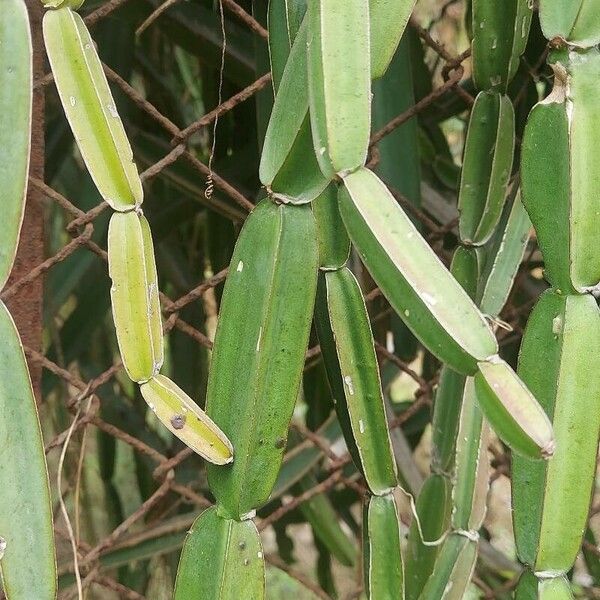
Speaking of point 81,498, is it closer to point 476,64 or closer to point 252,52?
point 252,52

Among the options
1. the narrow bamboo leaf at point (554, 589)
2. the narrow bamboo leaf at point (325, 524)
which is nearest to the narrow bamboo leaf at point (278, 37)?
the narrow bamboo leaf at point (554, 589)

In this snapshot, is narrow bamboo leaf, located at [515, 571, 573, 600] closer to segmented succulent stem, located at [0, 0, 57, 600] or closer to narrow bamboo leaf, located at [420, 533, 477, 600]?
narrow bamboo leaf, located at [420, 533, 477, 600]

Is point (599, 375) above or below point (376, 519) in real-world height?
above

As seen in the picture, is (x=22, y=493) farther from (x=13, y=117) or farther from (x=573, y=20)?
(x=573, y=20)

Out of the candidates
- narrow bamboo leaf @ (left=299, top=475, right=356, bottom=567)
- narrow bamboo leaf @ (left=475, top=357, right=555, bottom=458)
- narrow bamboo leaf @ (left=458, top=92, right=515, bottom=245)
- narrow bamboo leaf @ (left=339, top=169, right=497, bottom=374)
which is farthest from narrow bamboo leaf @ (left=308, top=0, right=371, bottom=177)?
narrow bamboo leaf @ (left=299, top=475, right=356, bottom=567)

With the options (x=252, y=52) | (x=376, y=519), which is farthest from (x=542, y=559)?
(x=252, y=52)

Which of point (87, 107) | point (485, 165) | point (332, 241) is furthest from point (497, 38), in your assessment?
point (87, 107)
